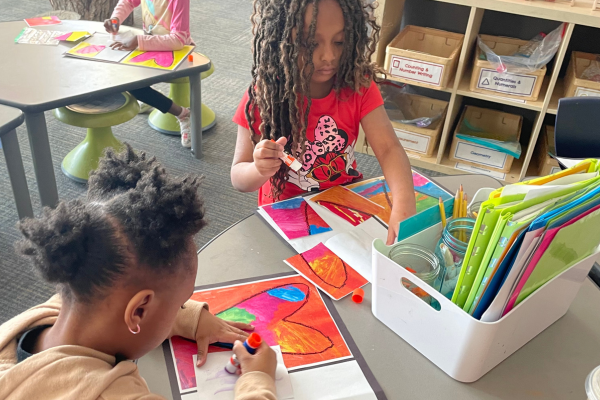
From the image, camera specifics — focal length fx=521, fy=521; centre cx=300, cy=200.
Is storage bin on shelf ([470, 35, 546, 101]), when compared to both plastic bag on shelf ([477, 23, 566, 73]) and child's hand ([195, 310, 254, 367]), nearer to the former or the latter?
plastic bag on shelf ([477, 23, 566, 73])

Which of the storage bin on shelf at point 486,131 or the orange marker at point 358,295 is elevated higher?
the orange marker at point 358,295

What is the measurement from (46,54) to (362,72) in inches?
54.1

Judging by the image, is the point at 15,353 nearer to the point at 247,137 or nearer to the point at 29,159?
the point at 247,137

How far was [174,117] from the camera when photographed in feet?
9.07

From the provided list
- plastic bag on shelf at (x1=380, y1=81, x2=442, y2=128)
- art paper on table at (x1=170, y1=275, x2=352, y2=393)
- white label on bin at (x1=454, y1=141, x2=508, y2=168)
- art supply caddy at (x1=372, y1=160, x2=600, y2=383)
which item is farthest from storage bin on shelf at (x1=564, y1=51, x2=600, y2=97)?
art paper on table at (x1=170, y1=275, x2=352, y2=393)

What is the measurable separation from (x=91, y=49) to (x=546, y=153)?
1979 millimetres

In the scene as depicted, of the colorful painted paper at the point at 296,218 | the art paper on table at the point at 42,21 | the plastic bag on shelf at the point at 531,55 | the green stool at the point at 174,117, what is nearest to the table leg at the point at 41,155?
the art paper on table at the point at 42,21

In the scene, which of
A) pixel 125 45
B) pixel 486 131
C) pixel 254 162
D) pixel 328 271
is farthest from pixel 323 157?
pixel 486 131

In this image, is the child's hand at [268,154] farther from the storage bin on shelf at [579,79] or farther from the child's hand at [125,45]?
the storage bin on shelf at [579,79]

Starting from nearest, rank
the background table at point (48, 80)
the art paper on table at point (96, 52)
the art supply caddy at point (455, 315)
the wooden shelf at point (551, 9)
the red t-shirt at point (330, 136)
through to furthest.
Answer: the art supply caddy at point (455, 315) < the red t-shirt at point (330, 136) < the background table at point (48, 80) < the wooden shelf at point (551, 9) < the art paper on table at point (96, 52)

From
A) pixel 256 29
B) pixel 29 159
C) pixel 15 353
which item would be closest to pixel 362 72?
pixel 256 29

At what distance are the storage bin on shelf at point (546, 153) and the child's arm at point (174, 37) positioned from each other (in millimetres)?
1661

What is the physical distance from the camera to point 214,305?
0.87 meters

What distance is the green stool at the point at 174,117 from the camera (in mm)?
2752
